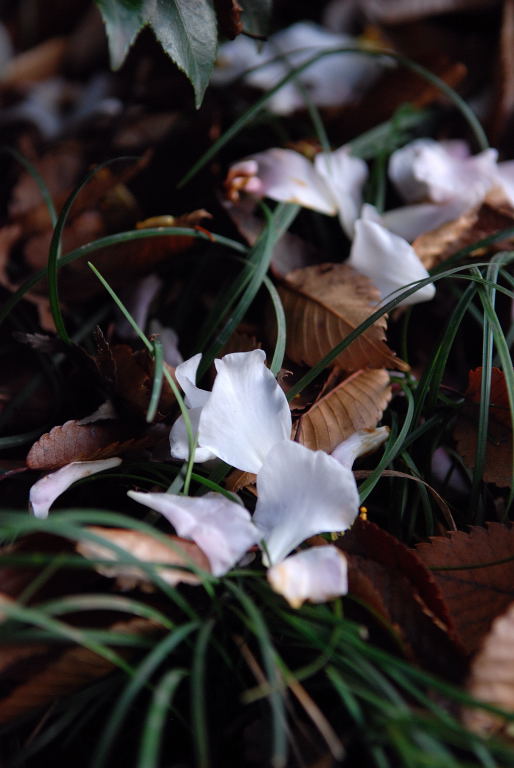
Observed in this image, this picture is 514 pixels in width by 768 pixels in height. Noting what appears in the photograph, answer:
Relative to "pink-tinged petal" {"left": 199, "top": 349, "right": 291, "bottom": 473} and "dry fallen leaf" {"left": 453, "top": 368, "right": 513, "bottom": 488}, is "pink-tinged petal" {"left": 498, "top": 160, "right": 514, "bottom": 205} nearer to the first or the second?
"dry fallen leaf" {"left": 453, "top": 368, "right": 513, "bottom": 488}

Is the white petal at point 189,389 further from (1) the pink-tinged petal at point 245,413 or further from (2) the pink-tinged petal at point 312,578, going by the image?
(2) the pink-tinged petal at point 312,578

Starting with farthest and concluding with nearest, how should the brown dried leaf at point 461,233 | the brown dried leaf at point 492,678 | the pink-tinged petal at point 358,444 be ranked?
1. the brown dried leaf at point 461,233
2. the pink-tinged petal at point 358,444
3. the brown dried leaf at point 492,678

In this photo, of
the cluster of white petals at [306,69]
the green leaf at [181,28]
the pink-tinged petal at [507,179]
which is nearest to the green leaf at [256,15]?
the green leaf at [181,28]

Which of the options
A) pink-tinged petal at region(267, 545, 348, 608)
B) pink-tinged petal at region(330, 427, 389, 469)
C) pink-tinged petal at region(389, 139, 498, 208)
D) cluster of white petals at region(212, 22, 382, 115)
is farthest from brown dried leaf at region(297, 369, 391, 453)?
cluster of white petals at region(212, 22, 382, 115)

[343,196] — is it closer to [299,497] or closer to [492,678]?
[299,497]

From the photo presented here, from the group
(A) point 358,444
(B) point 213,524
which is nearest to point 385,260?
(A) point 358,444
